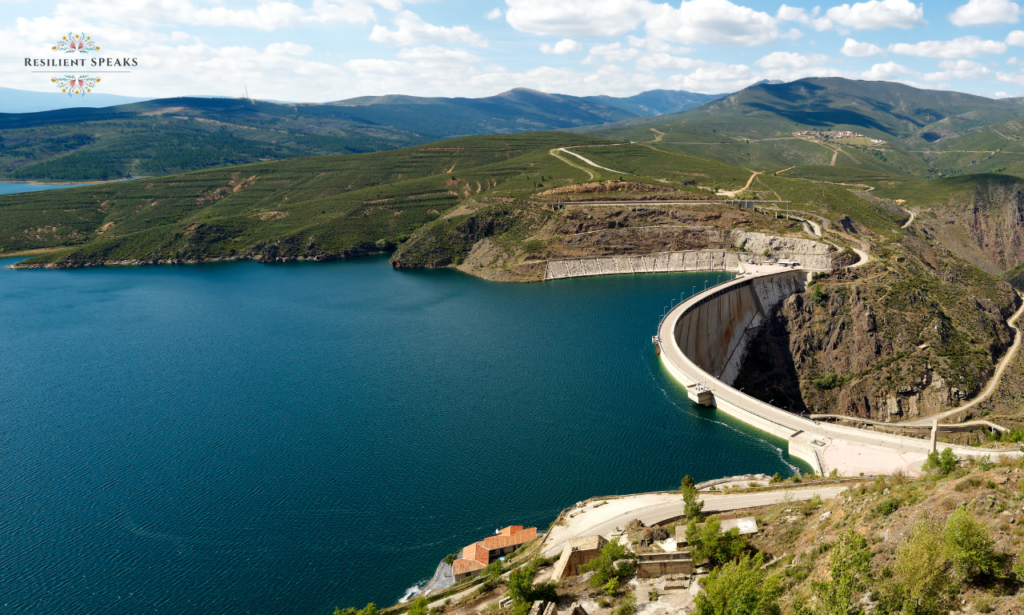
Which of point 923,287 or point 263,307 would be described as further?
point 263,307

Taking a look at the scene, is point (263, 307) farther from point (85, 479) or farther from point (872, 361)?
point (872, 361)

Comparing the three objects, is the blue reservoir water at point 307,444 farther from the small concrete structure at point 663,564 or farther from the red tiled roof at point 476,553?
the small concrete structure at point 663,564

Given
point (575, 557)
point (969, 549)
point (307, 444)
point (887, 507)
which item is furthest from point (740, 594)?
point (307, 444)

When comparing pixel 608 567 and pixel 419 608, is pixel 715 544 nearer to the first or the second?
pixel 608 567

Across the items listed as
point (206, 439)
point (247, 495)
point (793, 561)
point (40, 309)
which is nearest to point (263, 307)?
point (40, 309)

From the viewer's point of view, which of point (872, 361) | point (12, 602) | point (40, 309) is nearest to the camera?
point (12, 602)

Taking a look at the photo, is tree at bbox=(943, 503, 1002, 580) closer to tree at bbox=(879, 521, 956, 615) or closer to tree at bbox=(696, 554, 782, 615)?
tree at bbox=(879, 521, 956, 615)
